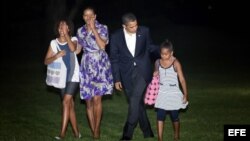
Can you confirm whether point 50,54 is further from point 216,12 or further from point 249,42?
point 216,12

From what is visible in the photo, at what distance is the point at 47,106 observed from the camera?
47.6 feet

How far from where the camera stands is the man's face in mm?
9938

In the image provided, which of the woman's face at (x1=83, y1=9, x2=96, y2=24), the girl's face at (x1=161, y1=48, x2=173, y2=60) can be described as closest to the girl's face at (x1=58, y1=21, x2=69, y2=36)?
the woman's face at (x1=83, y1=9, x2=96, y2=24)

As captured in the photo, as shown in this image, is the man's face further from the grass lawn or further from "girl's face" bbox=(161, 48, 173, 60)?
the grass lawn

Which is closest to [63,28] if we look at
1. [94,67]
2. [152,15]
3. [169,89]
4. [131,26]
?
[94,67]

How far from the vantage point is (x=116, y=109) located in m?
14.0

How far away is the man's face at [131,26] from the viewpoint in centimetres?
994

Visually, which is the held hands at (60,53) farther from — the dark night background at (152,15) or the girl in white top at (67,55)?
the dark night background at (152,15)

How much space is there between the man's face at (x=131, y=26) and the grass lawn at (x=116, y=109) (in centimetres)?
191

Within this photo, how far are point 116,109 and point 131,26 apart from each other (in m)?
4.32

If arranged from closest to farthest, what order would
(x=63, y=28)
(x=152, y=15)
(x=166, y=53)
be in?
(x=166, y=53)
(x=63, y=28)
(x=152, y=15)

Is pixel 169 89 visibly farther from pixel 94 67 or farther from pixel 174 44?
pixel 174 44

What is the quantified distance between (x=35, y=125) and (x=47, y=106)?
2.38 metres

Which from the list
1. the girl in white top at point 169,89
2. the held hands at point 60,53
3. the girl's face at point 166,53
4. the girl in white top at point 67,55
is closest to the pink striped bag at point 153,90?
the girl in white top at point 169,89
